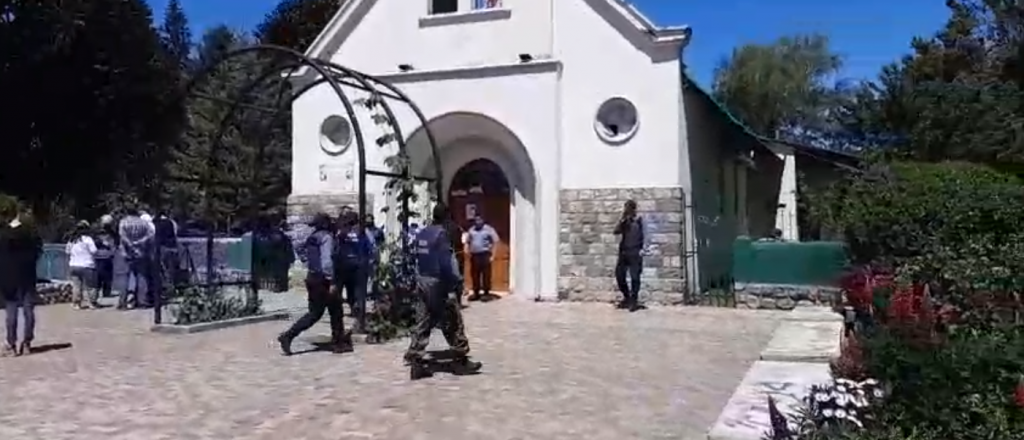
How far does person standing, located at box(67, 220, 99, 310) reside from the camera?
19344 mm

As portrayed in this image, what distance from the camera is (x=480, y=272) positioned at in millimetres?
19938

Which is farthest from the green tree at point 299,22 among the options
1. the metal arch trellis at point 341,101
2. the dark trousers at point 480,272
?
the metal arch trellis at point 341,101

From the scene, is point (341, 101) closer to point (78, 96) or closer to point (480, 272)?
point (480, 272)

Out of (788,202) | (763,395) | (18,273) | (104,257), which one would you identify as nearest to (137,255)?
(104,257)

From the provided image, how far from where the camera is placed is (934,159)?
73.4 ft

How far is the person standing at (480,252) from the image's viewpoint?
1970 cm

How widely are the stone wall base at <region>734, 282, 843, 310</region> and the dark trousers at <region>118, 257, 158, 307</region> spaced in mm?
10463

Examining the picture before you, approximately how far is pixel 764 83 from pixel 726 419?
3771cm

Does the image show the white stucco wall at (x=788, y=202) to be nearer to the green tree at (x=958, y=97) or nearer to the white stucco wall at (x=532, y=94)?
the green tree at (x=958, y=97)

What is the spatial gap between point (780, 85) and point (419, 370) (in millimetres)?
35578

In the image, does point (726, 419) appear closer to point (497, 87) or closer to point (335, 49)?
point (497, 87)

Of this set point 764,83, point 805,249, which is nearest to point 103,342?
point 805,249

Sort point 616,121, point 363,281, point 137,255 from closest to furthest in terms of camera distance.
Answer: point 363,281
point 137,255
point 616,121

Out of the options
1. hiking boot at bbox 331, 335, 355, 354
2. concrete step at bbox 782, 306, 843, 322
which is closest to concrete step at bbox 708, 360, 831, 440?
concrete step at bbox 782, 306, 843, 322
